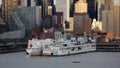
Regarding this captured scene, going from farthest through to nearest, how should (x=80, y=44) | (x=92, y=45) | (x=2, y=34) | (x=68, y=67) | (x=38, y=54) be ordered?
(x=2, y=34) → (x=92, y=45) → (x=80, y=44) → (x=38, y=54) → (x=68, y=67)

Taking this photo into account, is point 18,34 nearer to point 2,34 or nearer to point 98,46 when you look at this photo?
point 2,34

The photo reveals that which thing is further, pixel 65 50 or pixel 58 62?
Answer: pixel 65 50

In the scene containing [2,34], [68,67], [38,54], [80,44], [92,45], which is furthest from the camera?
[2,34]

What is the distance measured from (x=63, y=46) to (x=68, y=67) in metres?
39.4

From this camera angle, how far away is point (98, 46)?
506ft

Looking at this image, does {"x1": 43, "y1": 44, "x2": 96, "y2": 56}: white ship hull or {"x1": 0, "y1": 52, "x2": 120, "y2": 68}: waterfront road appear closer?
{"x1": 0, "y1": 52, "x2": 120, "y2": 68}: waterfront road

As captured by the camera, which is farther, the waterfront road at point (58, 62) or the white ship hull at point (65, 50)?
the white ship hull at point (65, 50)

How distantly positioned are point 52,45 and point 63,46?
316cm

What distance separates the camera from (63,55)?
11731cm

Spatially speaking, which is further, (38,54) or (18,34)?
(18,34)

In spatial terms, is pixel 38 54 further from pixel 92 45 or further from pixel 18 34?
pixel 18 34

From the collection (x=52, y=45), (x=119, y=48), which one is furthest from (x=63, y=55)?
(x=119, y=48)

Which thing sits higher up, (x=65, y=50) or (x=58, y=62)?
(x=58, y=62)

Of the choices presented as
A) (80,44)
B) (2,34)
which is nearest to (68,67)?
(80,44)
